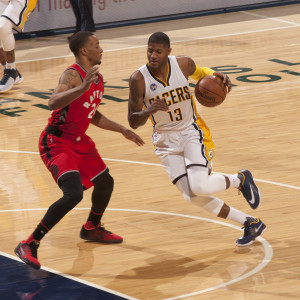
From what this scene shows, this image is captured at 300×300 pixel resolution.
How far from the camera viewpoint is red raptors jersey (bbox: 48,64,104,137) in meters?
6.18

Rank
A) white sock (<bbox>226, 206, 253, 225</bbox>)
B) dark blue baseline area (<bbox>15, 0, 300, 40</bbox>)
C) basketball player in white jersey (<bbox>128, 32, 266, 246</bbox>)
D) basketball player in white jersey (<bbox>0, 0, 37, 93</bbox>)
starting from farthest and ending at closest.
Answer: dark blue baseline area (<bbox>15, 0, 300, 40</bbox>) < basketball player in white jersey (<bbox>0, 0, 37, 93</bbox>) < white sock (<bbox>226, 206, 253, 225</bbox>) < basketball player in white jersey (<bbox>128, 32, 266, 246</bbox>)

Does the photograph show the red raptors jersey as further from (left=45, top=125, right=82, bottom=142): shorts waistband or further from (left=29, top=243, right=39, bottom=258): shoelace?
(left=29, top=243, right=39, bottom=258): shoelace

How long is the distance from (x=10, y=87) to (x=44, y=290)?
701 centimetres

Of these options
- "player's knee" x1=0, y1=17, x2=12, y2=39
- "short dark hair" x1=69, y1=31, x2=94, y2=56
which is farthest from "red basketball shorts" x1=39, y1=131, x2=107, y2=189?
"player's knee" x1=0, y1=17, x2=12, y2=39

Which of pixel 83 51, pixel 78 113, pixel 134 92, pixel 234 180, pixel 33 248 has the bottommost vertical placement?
pixel 33 248

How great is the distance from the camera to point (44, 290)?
223 inches

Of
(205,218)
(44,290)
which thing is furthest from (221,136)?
(44,290)

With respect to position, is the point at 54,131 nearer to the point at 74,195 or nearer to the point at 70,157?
the point at 70,157

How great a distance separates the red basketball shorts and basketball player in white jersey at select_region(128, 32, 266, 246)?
43 cm

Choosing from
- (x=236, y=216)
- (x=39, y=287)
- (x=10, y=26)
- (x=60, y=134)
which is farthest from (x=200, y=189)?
(x=10, y=26)

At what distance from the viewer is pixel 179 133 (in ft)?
21.1

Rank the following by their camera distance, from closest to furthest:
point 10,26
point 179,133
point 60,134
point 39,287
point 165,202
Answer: point 39,287 < point 60,134 < point 179,133 < point 165,202 < point 10,26

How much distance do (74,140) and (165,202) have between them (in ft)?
5.05

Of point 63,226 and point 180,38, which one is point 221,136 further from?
point 180,38
